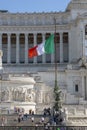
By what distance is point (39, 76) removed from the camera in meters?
96.6

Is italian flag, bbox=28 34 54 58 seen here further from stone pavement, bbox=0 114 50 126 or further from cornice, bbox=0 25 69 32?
cornice, bbox=0 25 69 32

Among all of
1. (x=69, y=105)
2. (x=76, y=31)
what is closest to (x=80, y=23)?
(x=76, y=31)

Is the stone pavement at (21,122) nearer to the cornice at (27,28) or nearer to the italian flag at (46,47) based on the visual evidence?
the italian flag at (46,47)

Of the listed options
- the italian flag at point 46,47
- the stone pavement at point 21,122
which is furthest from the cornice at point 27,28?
the stone pavement at point 21,122

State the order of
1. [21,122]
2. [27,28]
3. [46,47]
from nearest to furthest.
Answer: [21,122] < [46,47] < [27,28]

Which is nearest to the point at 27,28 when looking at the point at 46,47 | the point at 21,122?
the point at 46,47

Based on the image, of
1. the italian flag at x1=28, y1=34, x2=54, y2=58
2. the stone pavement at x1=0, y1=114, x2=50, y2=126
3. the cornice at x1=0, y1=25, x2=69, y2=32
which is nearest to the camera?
the stone pavement at x1=0, y1=114, x2=50, y2=126

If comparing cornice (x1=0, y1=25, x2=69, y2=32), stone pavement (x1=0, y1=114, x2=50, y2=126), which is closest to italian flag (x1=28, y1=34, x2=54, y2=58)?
stone pavement (x1=0, y1=114, x2=50, y2=126)

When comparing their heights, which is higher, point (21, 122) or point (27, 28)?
point (27, 28)

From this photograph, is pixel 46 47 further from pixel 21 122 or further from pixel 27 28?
pixel 27 28

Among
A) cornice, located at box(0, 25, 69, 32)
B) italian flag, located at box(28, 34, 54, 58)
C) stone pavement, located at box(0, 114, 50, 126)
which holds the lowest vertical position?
stone pavement, located at box(0, 114, 50, 126)

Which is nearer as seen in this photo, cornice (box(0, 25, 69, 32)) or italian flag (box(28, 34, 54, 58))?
italian flag (box(28, 34, 54, 58))

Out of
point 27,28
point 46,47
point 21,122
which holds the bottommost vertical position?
point 21,122

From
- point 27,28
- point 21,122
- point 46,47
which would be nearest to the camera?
point 21,122
